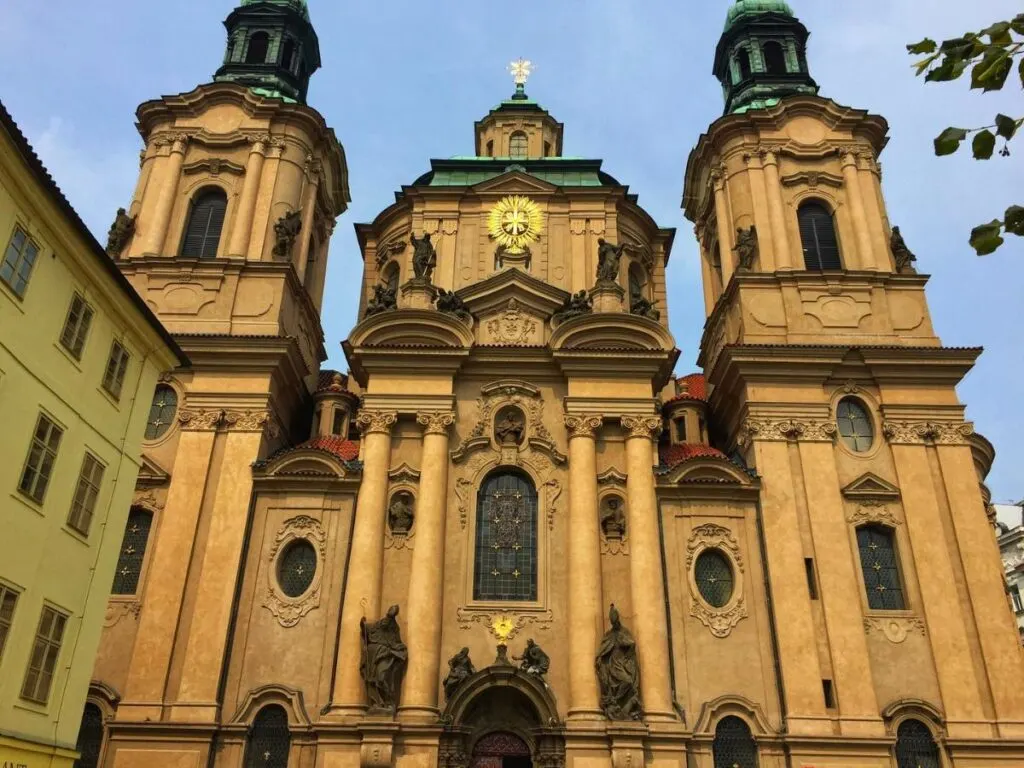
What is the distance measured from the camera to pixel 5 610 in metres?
13.5

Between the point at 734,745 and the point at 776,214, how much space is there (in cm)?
1540

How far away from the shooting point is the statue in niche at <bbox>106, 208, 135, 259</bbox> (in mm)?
26936

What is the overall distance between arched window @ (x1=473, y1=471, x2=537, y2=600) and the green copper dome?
840 inches

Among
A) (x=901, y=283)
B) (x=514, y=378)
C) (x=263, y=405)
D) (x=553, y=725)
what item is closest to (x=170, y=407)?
(x=263, y=405)

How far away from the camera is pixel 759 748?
793 inches

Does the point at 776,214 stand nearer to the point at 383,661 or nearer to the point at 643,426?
the point at 643,426

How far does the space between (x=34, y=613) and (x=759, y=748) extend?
14.9 meters

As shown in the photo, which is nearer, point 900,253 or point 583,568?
point 583,568

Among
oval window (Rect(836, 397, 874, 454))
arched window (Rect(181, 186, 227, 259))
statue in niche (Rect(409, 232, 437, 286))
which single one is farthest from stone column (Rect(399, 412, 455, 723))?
oval window (Rect(836, 397, 874, 454))

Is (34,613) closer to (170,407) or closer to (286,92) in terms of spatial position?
(170,407)

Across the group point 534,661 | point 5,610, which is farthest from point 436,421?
point 5,610

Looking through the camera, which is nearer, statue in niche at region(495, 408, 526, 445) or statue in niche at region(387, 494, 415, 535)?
statue in niche at region(387, 494, 415, 535)

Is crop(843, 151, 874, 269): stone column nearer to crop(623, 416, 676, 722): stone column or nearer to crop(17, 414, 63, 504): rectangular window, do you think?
crop(623, 416, 676, 722): stone column

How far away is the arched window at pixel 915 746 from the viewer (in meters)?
20.0
